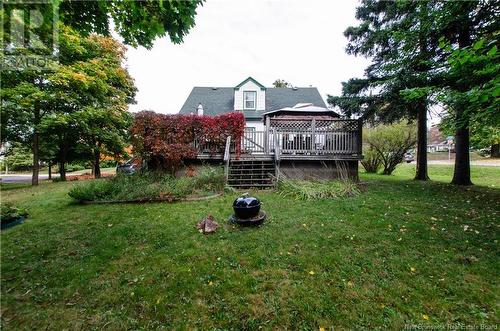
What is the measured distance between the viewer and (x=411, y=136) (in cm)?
1235

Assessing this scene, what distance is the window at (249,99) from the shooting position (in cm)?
1723

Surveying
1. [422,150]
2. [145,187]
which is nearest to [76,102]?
[145,187]

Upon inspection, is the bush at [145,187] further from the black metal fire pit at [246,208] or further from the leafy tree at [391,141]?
the leafy tree at [391,141]

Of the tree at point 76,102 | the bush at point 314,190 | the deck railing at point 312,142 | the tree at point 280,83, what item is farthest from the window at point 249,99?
the tree at point 280,83

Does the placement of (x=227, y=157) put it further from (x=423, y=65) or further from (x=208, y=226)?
(x=423, y=65)

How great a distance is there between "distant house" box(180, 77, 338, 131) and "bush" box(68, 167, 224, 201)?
33.1 ft

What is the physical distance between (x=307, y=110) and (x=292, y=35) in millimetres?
6163

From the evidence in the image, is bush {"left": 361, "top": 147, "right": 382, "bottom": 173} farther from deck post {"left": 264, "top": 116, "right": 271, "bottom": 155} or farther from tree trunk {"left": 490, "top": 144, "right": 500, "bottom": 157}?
tree trunk {"left": 490, "top": 144, "right": 500, "bottom": 157}

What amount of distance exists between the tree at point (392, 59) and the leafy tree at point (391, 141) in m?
3.25

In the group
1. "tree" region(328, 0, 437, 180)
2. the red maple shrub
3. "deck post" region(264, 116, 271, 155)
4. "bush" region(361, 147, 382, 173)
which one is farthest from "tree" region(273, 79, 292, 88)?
the red maple shrub

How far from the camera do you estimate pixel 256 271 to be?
2652mm

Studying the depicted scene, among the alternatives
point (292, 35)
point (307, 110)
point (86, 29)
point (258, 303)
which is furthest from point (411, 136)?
point (86, 29)

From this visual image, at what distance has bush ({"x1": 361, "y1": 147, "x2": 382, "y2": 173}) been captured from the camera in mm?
13551

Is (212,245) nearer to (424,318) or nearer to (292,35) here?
(424,318)
